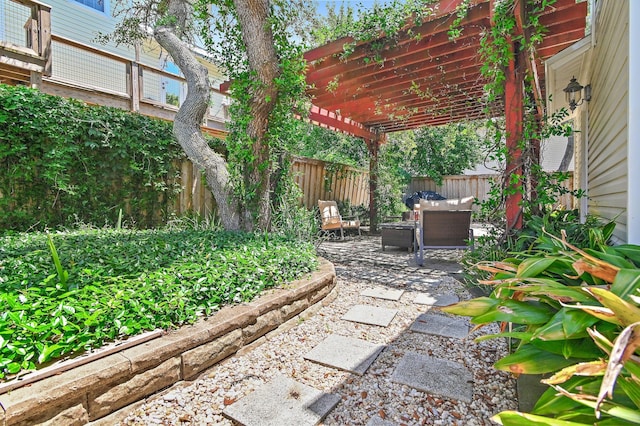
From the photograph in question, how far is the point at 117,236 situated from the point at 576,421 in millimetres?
4178

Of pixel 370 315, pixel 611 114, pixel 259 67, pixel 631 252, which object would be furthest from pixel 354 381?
pixel 259 67

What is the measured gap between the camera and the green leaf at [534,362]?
97 centimetres

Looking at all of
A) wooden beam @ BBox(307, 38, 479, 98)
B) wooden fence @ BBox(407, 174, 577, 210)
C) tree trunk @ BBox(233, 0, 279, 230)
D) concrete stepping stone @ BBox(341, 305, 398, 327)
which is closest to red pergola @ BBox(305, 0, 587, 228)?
wooden beam @ BBox(307, 38, 479, 98)

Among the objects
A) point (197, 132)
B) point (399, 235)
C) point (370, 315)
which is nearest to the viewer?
point (370, 315)

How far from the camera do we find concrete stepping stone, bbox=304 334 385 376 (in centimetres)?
193

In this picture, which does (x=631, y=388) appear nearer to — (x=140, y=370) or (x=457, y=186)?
(x=140, y=370)

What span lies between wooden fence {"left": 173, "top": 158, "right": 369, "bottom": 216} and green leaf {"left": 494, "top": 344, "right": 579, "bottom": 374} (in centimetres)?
424

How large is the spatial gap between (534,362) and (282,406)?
1103mm

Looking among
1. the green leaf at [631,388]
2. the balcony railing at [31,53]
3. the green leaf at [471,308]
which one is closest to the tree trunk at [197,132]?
the balcony railing at [31,53]

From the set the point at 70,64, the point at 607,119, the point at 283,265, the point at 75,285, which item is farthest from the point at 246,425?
the point at 70,64

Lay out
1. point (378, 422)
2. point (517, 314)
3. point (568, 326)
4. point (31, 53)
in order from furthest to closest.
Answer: point (31, 53), point (378, 422), point (517, 314), point (568, 326)

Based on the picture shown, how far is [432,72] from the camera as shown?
4.87 metres

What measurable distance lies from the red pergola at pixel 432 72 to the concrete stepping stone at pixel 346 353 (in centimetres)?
237

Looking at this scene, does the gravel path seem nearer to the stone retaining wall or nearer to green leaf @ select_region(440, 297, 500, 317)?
the stone retaining wall
